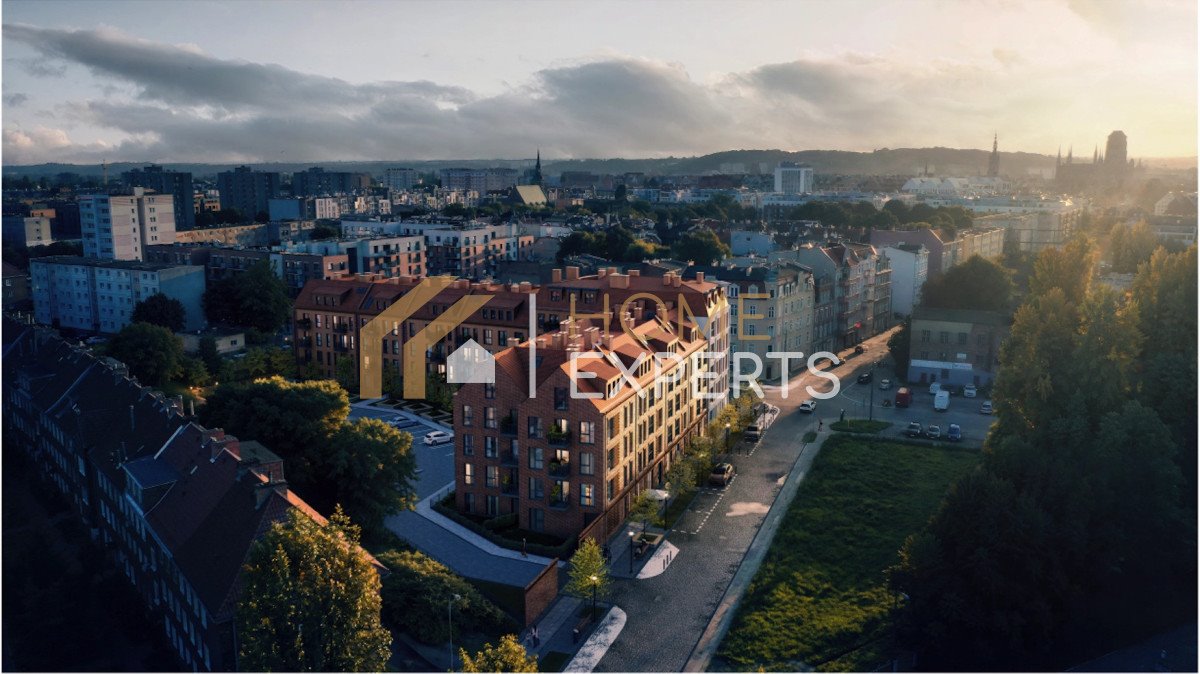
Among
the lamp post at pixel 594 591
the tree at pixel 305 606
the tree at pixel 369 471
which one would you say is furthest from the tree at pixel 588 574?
the tree at pixel 305 606

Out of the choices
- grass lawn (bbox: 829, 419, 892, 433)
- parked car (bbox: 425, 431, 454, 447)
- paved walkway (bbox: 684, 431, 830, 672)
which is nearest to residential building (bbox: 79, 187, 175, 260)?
parked car (bbox: 425, 431, 454, 447)

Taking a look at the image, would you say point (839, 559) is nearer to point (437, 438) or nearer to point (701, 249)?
point (437, 438)

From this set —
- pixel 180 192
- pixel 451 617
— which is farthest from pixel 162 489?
pixel 180 192

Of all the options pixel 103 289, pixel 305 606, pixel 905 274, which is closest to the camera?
pixel 305 606

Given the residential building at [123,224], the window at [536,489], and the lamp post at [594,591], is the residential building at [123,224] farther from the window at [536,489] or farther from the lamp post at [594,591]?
the lamp post at [594,591]

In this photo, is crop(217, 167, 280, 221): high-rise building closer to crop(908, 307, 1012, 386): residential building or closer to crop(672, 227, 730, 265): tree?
crop(672, 227, 730, 265): tree

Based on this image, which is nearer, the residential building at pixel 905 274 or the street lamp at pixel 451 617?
the street lamp at pixel 451 617
